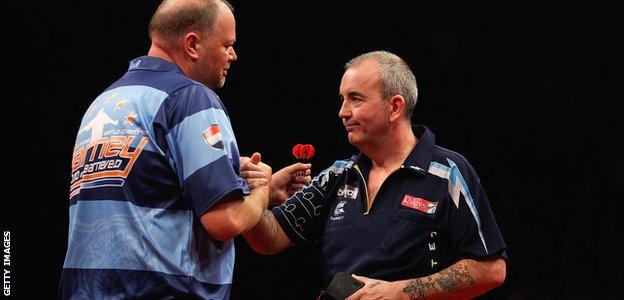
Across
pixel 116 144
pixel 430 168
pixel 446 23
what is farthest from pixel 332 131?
pixel 116 144

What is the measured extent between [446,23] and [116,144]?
3.88 metres

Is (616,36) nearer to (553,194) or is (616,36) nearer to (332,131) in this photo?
(553,194)

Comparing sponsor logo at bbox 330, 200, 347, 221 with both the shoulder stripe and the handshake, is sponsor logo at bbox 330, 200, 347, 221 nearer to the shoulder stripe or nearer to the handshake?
the handshake

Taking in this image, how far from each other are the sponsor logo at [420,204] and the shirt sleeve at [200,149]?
64 cm

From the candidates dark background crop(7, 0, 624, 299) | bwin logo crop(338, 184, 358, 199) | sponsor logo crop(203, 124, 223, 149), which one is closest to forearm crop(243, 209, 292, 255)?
bwin logo crop(338, 184, 358, 199)

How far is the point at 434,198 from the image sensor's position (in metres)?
2.48

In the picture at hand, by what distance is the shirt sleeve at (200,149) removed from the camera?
195 centimetres

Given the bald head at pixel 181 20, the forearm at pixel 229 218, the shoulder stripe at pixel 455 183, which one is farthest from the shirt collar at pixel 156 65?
the shoulder stripe at pixel 455 183

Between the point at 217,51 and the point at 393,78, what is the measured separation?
644 millimetres

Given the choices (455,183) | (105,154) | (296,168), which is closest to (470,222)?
(455,183)

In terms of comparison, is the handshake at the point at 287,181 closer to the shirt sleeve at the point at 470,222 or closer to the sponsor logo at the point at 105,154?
the shirt sleeve at the point at 470,222

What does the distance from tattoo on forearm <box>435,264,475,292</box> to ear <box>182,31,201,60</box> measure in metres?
0.91

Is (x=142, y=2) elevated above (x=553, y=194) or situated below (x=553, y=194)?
above
